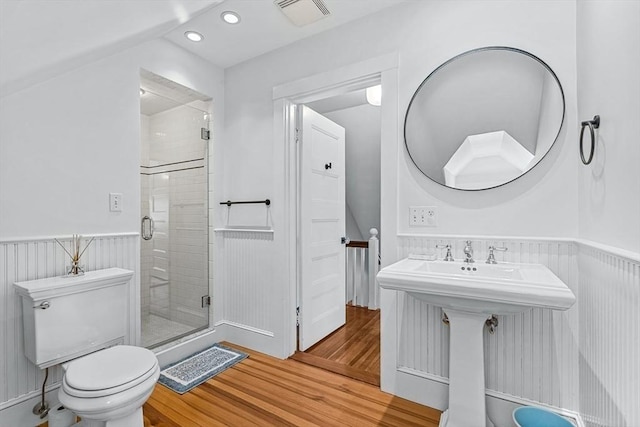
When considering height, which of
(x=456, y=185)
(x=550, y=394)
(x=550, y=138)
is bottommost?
(x=550, y=394)

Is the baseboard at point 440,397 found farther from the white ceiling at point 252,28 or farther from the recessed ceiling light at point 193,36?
the recessed ceiling light at point 193,36

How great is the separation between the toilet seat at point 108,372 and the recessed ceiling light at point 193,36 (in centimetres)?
214

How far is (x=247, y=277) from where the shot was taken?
2.63 meters

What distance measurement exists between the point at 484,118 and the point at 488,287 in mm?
1024

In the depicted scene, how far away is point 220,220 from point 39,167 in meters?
1.29

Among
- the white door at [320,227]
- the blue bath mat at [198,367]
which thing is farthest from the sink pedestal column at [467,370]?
the blue bath mat at [198,367]

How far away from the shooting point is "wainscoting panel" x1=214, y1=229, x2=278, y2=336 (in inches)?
99.0

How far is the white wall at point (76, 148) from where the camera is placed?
1600 millimetres

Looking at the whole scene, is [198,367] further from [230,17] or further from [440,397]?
[230,17]

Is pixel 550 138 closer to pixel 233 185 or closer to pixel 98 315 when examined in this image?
pixel 233 185

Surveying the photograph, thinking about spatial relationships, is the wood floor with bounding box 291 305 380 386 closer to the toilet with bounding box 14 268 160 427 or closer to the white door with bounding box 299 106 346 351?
the white door with bounding box 299 106 346 351

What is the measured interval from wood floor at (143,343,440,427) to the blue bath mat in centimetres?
6

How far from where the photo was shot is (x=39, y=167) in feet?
5.52

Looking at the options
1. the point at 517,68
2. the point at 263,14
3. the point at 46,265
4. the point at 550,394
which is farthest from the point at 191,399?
the point at 517,68
